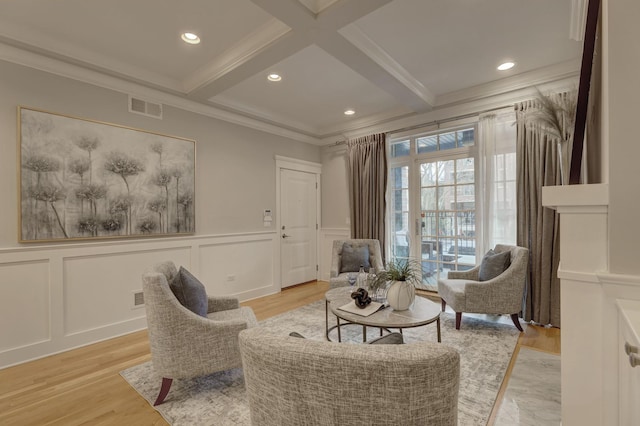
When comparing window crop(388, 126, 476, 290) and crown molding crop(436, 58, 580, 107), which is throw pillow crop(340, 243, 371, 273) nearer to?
window crop(388, 126, 476, 290)

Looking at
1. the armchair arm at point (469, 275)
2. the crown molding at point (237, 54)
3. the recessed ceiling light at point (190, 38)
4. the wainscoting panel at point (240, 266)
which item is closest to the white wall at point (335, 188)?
the wainscoting panel at point (240, 266)

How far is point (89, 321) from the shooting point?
2797 mm

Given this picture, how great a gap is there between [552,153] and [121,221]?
182 inches

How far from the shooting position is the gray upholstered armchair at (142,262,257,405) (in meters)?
1.77

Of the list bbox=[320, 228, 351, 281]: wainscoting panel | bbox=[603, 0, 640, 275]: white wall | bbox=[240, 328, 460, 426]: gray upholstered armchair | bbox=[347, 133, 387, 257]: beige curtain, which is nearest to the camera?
bbox=[240, 328, 460, 426]: gray upholstered armchair

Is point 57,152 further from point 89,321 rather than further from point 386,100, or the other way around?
point 386,100

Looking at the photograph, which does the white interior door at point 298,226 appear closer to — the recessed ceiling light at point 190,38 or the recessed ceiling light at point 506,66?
the recessed ceiling light at point 190,38

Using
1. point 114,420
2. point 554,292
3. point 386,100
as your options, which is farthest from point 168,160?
point 554,292

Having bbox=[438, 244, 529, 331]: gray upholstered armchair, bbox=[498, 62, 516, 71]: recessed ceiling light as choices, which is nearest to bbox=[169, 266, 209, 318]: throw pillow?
bbox=[438, 244, 529, 331]: gray upholstered armchair

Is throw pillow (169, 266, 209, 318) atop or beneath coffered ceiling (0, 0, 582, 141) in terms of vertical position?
beneath

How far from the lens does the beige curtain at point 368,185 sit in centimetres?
439

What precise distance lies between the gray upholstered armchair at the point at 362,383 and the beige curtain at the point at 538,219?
3.06m

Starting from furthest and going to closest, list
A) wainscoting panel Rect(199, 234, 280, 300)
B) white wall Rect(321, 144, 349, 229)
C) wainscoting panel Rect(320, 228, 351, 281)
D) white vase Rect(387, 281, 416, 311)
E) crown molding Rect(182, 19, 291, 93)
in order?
wainscoting panel Rect(320, 228, 351, 281)
white wall Rect(321, 144, 349, 229)
wainscoting panel Rect(199, 234, 280, 300)
crown molding Rect(182, 19, 291, 93)
white vase Rect(387, 281, 416, 311)

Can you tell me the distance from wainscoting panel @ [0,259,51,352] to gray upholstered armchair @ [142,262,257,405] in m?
1.52
